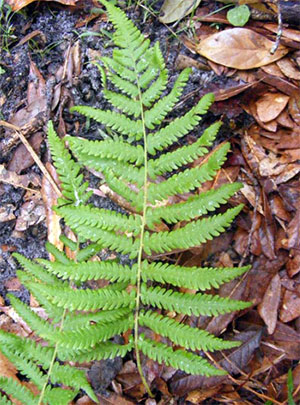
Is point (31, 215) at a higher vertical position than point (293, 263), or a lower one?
higher

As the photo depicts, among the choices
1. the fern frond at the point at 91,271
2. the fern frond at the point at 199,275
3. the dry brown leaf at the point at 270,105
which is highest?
the dry brown leaf at the point at 270,105

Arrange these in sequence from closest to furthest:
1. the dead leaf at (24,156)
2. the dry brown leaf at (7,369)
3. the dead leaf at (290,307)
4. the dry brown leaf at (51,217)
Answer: the dead leaf at (290,307)
the dry brown leaf at (7,369)
the dry brown leaf at (51,217)
the dead leaf at (24,156)

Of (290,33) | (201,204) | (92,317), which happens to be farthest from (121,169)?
(290,33)

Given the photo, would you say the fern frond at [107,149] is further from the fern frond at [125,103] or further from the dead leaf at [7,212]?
the dead leaf at [7,212]

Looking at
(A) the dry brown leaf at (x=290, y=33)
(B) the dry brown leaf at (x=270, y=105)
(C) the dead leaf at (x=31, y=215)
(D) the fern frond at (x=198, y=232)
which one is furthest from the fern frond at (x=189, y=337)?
(A) the dry brown leaf at (x=290, y=33)

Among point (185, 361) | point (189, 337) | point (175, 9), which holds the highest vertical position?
point (175, 9)

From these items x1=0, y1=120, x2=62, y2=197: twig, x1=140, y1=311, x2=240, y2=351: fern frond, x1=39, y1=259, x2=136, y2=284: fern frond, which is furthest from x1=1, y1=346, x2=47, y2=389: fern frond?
x1=0, y1=120, x2=62, y2=197: twig

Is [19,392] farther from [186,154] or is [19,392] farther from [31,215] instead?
[186,154]
